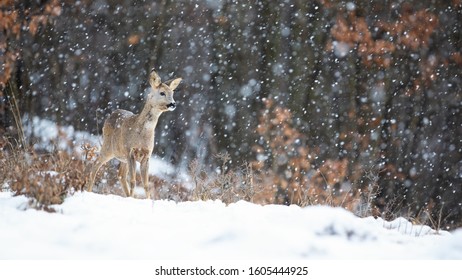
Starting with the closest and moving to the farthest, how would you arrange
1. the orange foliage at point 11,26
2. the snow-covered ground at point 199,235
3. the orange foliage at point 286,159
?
1. the snow-covered ground at point 199,235
2. the orange foliage at point 11,26
3. the orange foliage at point 286,159

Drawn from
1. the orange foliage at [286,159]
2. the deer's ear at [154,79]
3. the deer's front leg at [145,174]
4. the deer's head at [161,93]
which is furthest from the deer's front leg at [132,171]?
the orange foliage at [286,159]

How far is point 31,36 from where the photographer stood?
16.6m

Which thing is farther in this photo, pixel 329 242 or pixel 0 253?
pixel 329 242

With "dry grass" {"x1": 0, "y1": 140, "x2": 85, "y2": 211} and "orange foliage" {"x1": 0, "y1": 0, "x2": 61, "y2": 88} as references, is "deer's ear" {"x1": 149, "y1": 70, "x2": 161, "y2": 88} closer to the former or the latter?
"dry grass" {"x1": 0, "y1": 140, "x2": 85, "y2": 211}

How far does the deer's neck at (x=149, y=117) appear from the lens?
8.28 m

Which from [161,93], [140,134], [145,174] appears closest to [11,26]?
[161,93]

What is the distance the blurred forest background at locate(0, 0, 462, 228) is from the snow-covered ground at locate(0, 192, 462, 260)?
1028 cm

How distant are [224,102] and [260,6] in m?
2.56

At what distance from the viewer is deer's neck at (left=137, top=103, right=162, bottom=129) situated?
8.28 m

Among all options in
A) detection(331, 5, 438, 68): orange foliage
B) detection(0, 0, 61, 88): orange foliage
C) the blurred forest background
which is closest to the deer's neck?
the blurred forest background

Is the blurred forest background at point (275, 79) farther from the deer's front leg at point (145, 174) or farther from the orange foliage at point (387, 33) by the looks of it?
the deer's front leg at point (145, 174)

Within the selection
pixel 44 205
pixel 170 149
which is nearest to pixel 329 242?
pixel 44 205

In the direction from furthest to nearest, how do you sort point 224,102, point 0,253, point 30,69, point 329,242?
1. point 224,102
2. point 30,69
3. point 329,242
4. point 0,253

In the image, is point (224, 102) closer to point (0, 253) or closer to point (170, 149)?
point (170, 149)
